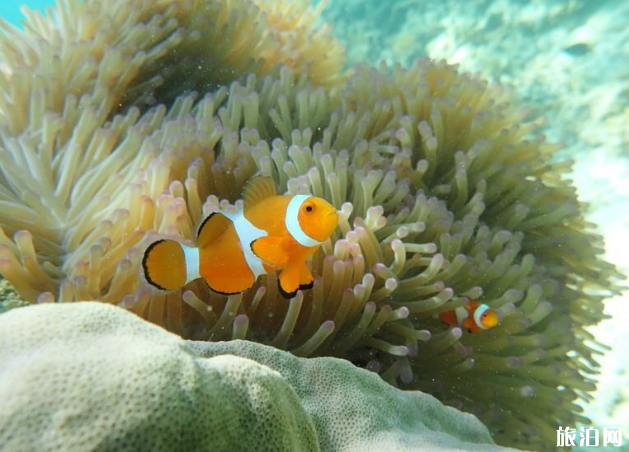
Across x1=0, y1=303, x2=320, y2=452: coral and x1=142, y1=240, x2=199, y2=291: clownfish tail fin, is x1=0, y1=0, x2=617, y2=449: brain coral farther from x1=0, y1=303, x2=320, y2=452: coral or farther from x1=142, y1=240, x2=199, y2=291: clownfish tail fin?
x1=0, y1=303, x2=320, y2=452: coral

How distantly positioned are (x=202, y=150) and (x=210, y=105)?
0.35m

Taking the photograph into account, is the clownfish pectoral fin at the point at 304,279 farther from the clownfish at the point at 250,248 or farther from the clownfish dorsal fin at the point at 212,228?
the clownfish dorsal fin at the point at 212,228

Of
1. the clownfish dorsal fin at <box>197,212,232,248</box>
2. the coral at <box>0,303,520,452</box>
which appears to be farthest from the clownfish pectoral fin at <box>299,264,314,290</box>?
the coral at <box>0,303,520,452</box>

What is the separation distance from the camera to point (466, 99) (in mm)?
2623

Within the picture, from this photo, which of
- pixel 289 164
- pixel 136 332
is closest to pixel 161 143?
pixel 289 164

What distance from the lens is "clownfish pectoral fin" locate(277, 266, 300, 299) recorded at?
4.45ft

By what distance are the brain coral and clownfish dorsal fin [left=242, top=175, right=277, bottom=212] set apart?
18cm

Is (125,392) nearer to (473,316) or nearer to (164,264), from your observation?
(164,264)

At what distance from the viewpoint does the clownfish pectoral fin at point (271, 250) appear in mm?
1350

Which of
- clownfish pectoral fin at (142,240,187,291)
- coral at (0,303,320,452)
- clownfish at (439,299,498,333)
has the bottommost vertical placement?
coral at (0,303,320,452)

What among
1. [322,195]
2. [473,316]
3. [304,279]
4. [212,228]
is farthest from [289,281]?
[473,316]

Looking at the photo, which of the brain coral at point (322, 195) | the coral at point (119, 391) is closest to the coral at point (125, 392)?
the coral at point (119, 391)

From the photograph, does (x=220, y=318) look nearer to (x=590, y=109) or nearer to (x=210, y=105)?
(x=210, y=105)

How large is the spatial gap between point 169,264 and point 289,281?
0.29 metres
